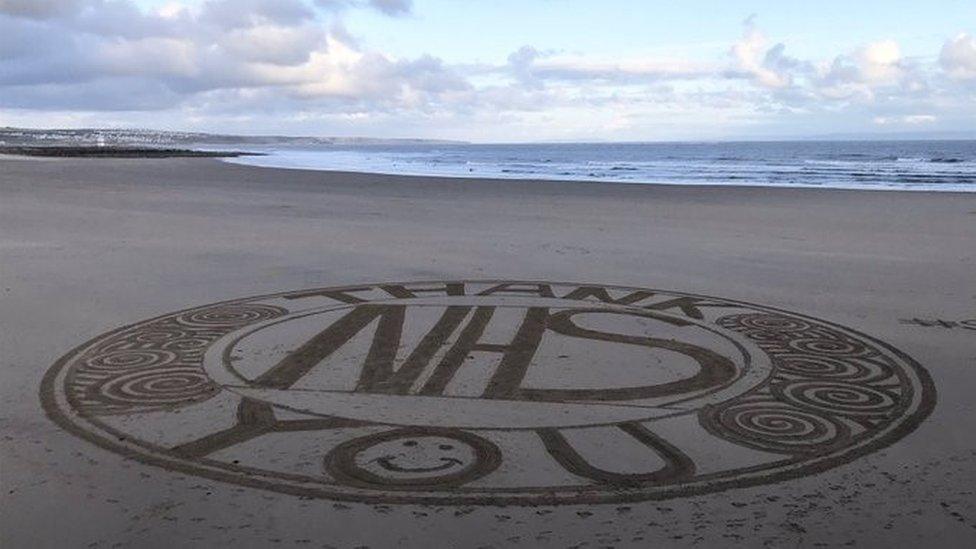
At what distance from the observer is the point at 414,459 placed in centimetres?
→ 412

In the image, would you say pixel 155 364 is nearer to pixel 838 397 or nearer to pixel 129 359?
pixel 129 359

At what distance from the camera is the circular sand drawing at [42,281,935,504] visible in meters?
3.99

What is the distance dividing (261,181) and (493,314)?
23325mm

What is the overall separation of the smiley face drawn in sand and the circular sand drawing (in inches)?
0.5

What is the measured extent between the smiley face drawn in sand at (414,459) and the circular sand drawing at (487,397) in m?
0.01

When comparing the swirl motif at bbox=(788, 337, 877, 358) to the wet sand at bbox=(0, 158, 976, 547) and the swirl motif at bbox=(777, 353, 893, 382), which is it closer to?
the swirl motif at bbox=(777, 353, 893, 382)

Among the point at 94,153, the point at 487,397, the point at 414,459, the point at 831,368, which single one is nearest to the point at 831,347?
the point at 831,368

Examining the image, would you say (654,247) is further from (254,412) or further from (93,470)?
(93,470)

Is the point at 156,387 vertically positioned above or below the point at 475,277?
below

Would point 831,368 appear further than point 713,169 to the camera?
No

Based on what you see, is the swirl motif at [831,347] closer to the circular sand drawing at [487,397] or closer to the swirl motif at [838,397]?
the circular sand drawing at [487,397]

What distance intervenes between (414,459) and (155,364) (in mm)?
2514

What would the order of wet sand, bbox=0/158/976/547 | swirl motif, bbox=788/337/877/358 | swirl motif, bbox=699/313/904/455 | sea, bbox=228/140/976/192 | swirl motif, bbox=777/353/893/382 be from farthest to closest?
sea, bbox=228/140/976/192 < swirl motif, bbox=788/337/877/358 < swirl motif, bbox=777/353/893/382 < swirl motif, bbox=699/313/904/455 < wet sand, bbox=0/158/976/547

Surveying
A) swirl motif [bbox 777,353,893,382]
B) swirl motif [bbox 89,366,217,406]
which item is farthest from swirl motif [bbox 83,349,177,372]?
swirl motif [bbox 777,353,893,382]
